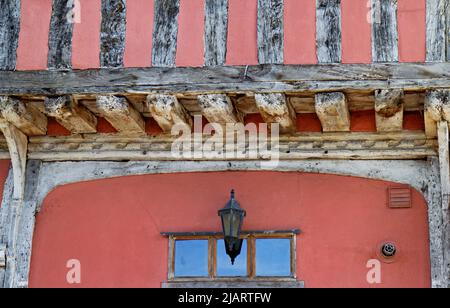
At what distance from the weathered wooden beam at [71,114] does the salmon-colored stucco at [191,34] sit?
806 mm

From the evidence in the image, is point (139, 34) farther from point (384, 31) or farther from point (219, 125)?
point (384, 31)

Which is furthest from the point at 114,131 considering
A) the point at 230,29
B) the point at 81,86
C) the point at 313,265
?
the point at 313,265

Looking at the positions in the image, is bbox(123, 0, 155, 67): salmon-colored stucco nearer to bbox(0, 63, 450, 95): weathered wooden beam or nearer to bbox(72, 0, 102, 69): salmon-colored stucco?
bbox(0, 63, 450, 95): weathered wooden beam

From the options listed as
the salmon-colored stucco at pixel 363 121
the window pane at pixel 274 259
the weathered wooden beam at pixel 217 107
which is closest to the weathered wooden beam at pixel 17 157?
the weathered wooden beam at pixel 217 107

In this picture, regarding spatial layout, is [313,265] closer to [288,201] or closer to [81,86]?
[288,201]

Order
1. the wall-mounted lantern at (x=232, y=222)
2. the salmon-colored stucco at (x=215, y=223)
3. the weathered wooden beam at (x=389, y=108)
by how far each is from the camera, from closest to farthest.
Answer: the weathered wooden beam at (x=389, y=108)
the wall-mounted lantern at (x=232, y=222)
the salmon-colored stucco at (x=215, y=223)

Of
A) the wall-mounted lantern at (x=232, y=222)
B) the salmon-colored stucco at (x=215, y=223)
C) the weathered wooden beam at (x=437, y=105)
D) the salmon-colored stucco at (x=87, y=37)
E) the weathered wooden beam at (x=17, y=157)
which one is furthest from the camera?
the weathered wooden beam at (x=17, y=157)

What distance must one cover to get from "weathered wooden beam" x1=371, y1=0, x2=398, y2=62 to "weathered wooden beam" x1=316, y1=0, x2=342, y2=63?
0.25 m

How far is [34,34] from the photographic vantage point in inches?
332

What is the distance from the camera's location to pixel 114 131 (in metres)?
8.47

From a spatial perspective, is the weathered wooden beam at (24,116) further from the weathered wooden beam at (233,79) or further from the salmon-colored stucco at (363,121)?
the salmon-colored stucco at (363,121)

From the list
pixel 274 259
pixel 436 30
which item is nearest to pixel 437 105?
pixel 436 30

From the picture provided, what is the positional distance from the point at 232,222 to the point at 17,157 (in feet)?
5.88

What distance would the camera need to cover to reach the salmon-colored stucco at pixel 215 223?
7961 mm
